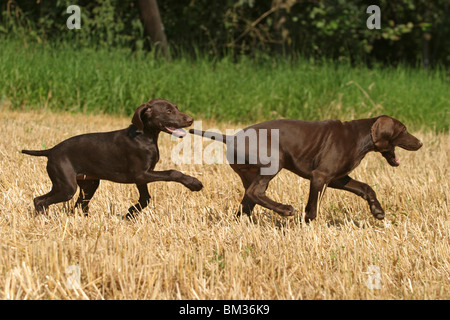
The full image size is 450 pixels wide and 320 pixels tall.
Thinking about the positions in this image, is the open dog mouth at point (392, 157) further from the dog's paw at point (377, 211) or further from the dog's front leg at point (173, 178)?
the dog's front leg at point (173, 178)

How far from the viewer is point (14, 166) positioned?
21.9 ft

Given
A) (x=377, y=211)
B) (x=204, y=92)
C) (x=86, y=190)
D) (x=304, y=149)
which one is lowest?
(x=377, y=211)

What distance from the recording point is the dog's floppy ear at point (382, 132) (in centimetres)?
498

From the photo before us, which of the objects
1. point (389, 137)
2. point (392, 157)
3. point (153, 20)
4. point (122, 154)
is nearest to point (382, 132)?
point (389, 137)

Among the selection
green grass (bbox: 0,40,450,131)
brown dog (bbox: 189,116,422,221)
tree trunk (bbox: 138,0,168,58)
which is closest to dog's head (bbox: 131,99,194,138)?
brown dog (bbox: 189,116,422,221)

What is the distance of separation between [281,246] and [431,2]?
17.3 m

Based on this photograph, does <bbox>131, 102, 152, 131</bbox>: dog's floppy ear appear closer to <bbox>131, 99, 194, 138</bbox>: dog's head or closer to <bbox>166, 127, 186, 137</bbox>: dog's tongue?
<bbox>131, 99, 194, 138</bbox>: dog's head

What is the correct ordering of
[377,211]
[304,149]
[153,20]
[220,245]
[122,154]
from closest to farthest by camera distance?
[220,245]
[122,154]
[304,149]
[377,211]
[153,20]

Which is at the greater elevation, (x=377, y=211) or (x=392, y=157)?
(x=392, y=157)

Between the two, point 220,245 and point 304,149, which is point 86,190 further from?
A: point 304,149

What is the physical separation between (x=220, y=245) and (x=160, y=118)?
1120 mm

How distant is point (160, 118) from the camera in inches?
182
